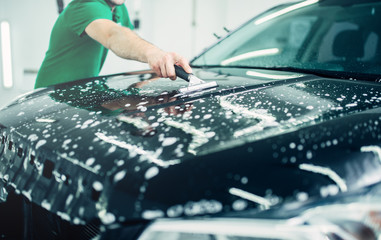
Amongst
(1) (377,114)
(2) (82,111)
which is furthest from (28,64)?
(1) (377,114)

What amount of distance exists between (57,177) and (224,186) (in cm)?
33

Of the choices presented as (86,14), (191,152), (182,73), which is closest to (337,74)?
(182,73)

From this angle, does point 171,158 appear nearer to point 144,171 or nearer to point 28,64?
point 144,171

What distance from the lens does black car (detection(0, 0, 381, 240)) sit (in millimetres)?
563

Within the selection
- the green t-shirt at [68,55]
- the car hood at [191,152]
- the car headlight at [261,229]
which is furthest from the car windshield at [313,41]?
the car headlight at [261,229]

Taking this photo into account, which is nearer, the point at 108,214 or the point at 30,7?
the point at 108,214

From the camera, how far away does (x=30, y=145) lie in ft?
2.55

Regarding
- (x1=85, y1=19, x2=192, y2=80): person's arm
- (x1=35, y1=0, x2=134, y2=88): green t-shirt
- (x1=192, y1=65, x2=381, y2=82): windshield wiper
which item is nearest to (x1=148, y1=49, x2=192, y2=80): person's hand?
(x1=85, y1=19, x2=192, y2=80): person's arm

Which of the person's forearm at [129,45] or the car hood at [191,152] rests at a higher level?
the person's forearm at [129,45]

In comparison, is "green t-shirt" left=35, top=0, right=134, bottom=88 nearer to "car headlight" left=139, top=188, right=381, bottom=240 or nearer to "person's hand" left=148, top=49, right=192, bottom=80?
"person's hand" left=148, top=49, right=192, bottom=80

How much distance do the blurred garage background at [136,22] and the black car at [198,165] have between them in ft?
5.82

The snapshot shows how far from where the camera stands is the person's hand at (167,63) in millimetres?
1241

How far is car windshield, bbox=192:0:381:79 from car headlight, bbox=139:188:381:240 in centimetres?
91

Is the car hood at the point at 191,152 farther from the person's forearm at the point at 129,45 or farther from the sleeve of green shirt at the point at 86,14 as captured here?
the sleeve of green shirt at the point at 86,14
